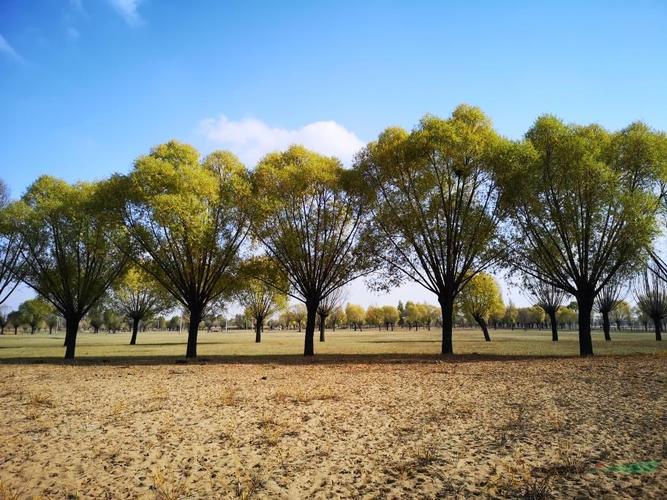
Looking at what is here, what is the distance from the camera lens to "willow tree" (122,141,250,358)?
2794 cm

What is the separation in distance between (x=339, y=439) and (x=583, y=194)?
24863 mm

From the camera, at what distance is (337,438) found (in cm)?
962

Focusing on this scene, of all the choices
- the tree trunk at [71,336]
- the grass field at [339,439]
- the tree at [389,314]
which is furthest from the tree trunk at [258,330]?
the tree at [389,314]

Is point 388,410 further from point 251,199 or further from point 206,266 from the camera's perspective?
point 206,266

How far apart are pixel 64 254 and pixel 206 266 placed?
36.4 feet

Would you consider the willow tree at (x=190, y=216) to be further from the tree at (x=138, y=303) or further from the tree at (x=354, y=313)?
the tree at (x=354, y=313)

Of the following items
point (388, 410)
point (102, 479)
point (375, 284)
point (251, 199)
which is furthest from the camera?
point (375, 284)

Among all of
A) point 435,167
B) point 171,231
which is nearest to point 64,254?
point 171,231

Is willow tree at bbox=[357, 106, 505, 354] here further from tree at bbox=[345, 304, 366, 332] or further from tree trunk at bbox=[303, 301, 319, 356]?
tree at bbox=[345, 304, 366, 332]

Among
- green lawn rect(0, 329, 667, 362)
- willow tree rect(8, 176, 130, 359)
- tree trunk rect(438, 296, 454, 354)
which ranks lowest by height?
green lawn rect(0, 329, 667, 362)

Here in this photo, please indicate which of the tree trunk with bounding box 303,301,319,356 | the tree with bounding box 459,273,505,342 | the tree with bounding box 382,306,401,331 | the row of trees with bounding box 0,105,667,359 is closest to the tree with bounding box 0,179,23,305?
the row of trees with bounding box 0,105,667,359

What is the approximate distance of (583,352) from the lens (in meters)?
28.7

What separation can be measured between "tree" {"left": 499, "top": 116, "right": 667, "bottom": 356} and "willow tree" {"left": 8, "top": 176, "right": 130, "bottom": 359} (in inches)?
1127

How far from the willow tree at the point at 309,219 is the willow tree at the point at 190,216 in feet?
7.14
